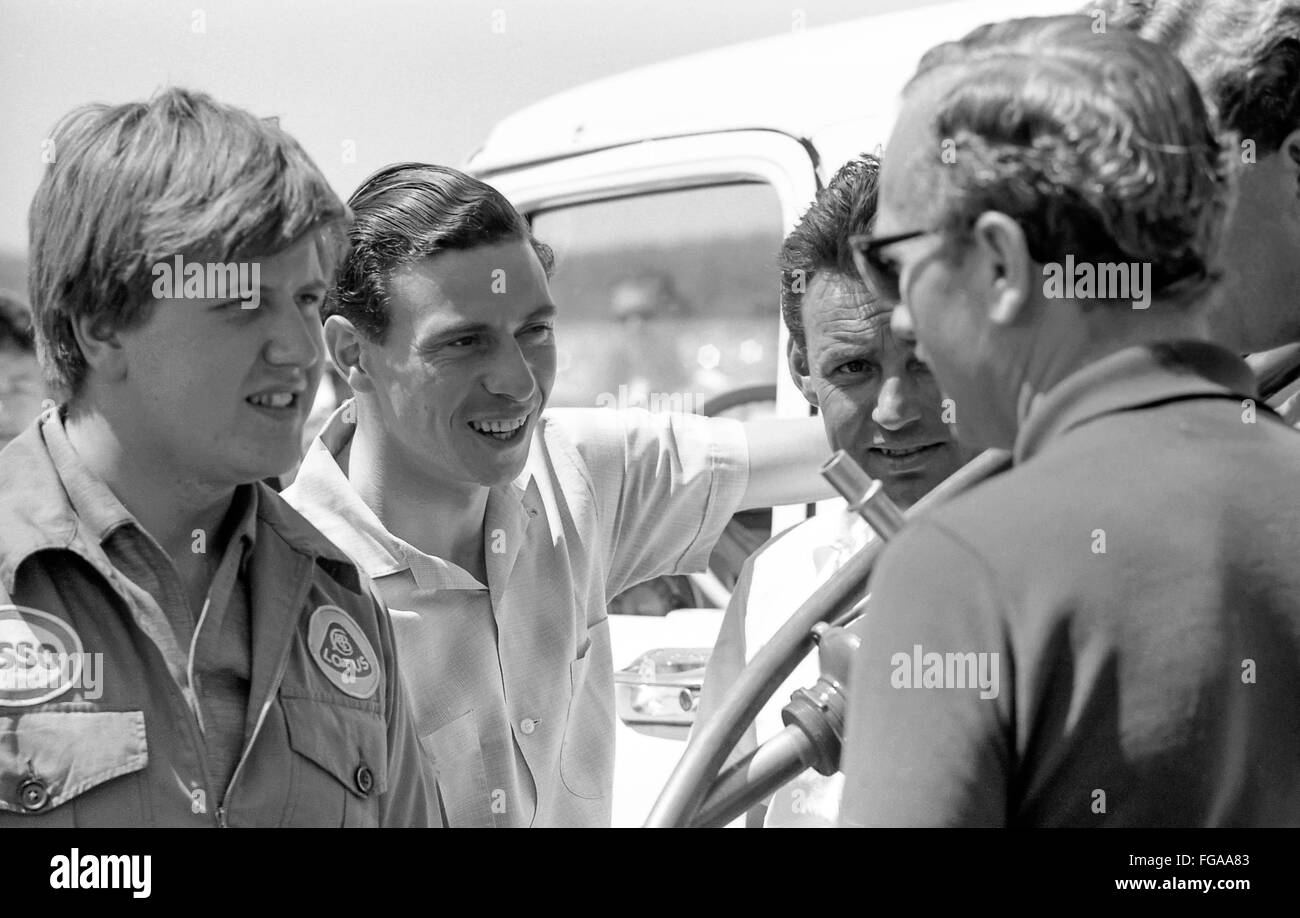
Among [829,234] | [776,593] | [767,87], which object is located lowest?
[776,593]

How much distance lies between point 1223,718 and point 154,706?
0.93 m

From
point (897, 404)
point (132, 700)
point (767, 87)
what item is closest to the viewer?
point (132, 700)

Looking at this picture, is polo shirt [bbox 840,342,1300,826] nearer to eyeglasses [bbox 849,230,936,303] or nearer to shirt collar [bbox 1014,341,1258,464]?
shirt collar [bbox 1014,341,1258,464]

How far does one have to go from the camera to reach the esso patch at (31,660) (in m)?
1.34

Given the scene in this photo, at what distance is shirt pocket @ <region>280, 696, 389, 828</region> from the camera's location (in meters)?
1.47

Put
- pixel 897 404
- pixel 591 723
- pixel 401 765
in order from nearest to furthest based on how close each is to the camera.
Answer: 1. pixel 401 765
2. pixel 897 404
3. pixel 591 723

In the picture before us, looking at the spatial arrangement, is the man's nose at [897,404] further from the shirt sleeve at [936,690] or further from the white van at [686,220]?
the shirt sleeve at [936,690]

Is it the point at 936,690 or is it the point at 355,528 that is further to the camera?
the point at 355,528

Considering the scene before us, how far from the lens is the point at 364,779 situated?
153cm

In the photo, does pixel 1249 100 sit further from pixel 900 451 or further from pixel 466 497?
pixel 466 497

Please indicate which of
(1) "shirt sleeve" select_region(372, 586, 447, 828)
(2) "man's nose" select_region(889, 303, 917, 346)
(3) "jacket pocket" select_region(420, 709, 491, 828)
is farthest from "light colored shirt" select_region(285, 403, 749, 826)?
(2) "man's nose" select_region(889, 303, 917, 346)

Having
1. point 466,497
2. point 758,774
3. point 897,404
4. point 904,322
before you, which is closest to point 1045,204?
point 904,322

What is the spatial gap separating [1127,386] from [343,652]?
86 centimetres

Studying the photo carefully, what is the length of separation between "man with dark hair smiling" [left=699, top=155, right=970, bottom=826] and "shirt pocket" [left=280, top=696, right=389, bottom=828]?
509mm
